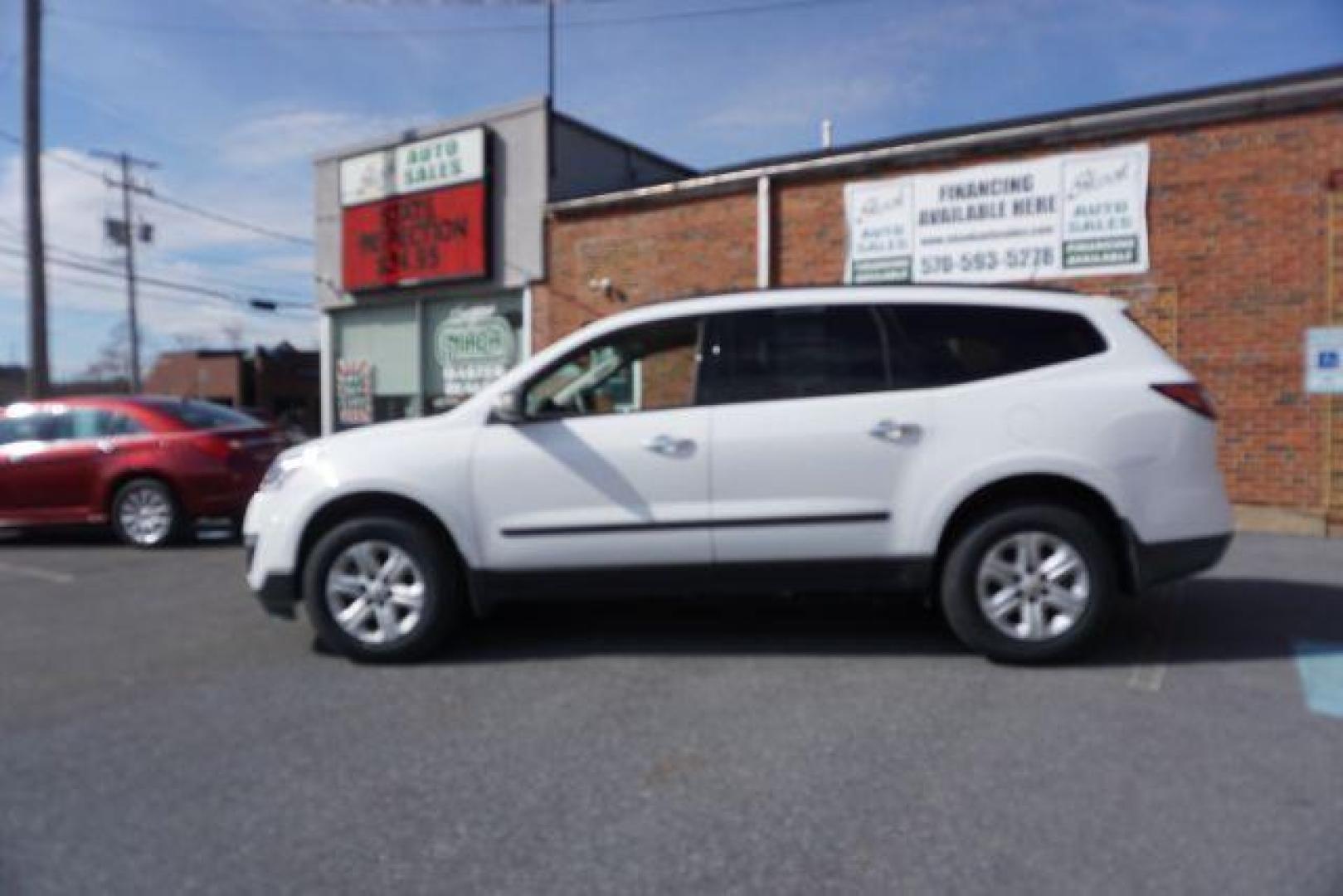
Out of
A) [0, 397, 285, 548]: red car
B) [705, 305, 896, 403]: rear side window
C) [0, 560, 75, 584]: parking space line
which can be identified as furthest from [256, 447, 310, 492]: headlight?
[0, 397, 285, 548]: red car

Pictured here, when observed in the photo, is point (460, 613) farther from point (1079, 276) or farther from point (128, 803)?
point (1079, 276)

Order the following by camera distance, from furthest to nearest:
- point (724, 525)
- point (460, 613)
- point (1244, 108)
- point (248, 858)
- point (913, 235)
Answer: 1. point (913, 235)
2. point (1244, 108)
3. point (460, 613)
4. point (724, 525)
5. point (248, 858)

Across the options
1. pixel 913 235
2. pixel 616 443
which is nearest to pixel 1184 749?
pixel 616 443

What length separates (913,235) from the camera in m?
10.6

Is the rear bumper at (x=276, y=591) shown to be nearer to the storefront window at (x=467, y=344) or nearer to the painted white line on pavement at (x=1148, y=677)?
the painted white line on pavement at (x=1148, y=677)

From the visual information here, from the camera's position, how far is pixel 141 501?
8.95 m

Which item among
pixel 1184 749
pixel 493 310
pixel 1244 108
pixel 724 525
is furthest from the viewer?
pixel 493 310

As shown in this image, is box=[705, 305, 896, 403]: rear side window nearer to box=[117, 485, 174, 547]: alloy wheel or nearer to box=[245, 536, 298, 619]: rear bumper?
box=[245, 536, 298, 619]: rear bumper

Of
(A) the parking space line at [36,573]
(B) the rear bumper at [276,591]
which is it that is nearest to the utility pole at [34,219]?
(A) the parking space line at [36,573]

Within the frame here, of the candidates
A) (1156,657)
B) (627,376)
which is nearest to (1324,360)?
(1156,657)

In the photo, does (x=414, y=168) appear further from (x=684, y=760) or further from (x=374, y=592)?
(x=684, y=760)

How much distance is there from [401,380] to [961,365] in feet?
41.8

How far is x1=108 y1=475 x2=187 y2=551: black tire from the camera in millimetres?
8891

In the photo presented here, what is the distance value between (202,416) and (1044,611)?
8094 millimetres
